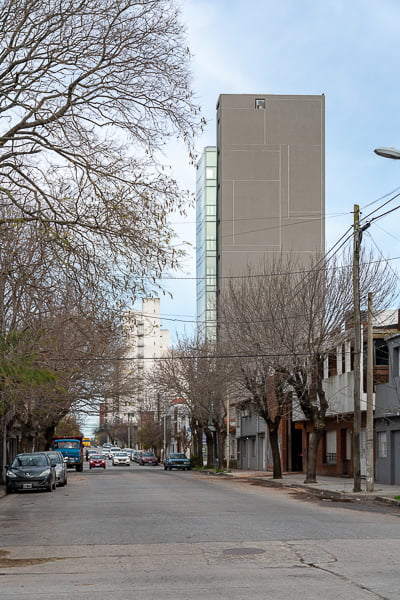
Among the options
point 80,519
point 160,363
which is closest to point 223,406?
point 160,363

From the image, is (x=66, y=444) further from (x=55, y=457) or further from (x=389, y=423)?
(x=389, y=423)

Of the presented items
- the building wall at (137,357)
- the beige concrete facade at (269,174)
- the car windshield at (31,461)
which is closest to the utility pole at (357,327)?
the building wall at (137,357)

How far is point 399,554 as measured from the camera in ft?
41.1

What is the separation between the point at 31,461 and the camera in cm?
3438

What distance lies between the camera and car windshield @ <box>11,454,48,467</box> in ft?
112

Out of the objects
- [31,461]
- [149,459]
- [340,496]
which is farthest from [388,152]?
[149,459]

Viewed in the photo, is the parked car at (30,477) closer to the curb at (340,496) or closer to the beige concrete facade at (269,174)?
the curb at (340,496)

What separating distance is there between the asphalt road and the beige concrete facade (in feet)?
217

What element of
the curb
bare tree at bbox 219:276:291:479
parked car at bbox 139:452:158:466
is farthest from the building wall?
the curb

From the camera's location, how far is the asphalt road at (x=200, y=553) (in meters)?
9.75

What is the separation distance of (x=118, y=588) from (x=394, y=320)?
122 ft

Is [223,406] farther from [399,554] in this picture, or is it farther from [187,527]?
[399,554]

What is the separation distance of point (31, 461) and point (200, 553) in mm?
22529

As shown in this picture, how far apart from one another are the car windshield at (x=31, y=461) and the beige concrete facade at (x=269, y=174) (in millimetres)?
54425
